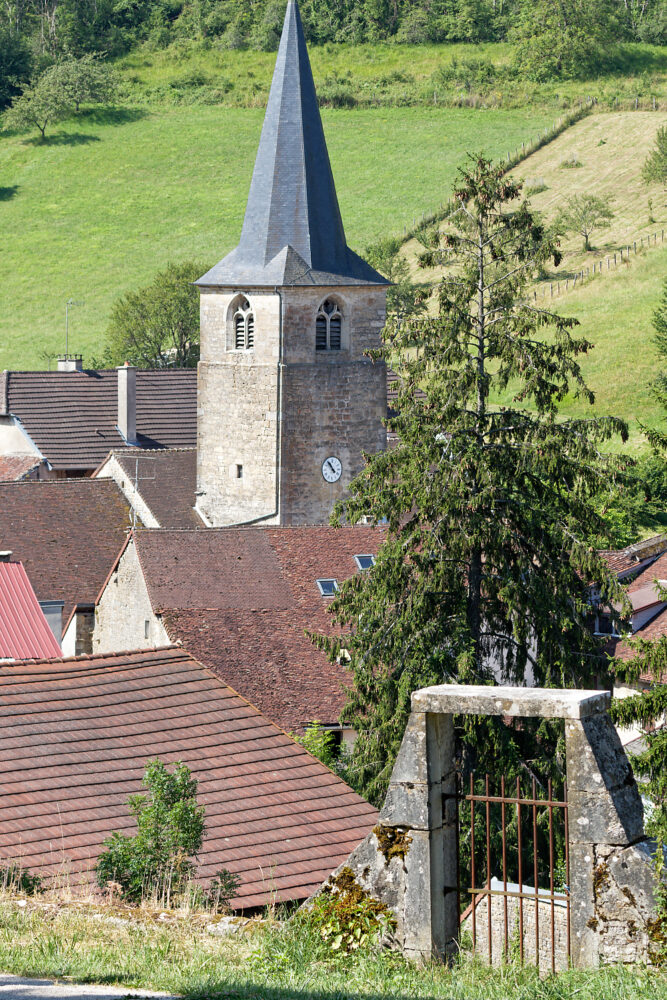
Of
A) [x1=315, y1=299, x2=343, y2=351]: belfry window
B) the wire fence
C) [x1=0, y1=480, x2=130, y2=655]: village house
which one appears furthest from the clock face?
the wire fence

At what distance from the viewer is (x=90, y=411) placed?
156 feet

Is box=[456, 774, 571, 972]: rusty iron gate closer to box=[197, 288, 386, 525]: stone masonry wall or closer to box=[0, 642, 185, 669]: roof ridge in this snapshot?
box=[0, 642, 185, 669]: roof ridge

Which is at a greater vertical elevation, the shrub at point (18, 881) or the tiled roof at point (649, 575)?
the tiled roof at point (649, 575)

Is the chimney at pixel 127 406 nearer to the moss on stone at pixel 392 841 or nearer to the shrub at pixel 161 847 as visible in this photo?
the shrub at pixel 161 847

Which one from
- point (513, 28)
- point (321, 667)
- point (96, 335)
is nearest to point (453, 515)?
point (321, 667)

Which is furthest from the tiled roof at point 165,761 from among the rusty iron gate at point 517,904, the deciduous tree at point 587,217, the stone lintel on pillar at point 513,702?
the deciduous tree at point 587,217

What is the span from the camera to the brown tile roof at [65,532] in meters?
→ 33.2

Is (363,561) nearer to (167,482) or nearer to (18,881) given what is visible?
(167,482)

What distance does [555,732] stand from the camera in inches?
798

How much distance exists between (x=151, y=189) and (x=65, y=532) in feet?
181

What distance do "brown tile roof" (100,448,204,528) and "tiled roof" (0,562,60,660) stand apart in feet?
38.3

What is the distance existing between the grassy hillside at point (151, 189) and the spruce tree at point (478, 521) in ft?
161

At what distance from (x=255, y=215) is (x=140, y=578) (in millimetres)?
10930

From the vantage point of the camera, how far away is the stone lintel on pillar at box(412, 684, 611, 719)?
747cm
